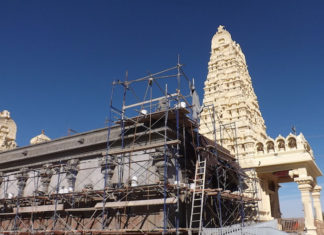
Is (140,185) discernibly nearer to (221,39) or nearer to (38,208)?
(38,208)

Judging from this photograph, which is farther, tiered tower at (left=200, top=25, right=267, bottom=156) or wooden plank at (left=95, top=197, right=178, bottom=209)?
tiered tower at (left=200, top=25, right=267, bottom=156)

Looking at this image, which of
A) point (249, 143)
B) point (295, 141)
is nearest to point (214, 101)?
point (249, 143)

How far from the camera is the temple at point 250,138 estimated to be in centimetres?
2803

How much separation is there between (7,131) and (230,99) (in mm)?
37323

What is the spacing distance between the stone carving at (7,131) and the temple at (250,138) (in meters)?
33.1

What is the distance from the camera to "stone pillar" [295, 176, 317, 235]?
26109 millimetres

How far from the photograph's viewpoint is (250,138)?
35.0 m

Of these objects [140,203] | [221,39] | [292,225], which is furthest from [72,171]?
[221,39]

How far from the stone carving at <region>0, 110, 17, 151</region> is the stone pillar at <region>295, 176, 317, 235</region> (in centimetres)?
4418

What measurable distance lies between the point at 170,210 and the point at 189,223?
6.31 feet

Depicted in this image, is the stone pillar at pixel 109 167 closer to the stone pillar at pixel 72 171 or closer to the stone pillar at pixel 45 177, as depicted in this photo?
the stone pillar at pixel 72 171

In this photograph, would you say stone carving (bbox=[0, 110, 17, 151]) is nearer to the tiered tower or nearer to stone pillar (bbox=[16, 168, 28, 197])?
stone pillar (bbox=[16, 168, 28, 197])

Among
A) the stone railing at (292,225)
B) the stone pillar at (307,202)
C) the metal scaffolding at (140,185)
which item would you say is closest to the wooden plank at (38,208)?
the metal scaffolding at (140,185)

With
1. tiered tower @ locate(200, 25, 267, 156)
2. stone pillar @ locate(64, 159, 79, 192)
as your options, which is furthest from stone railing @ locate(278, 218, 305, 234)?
stone pillar @ locate(64, 159, 79, 192)
